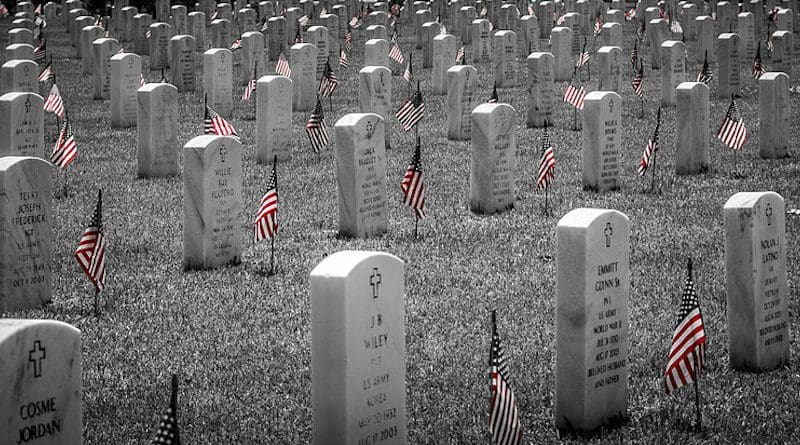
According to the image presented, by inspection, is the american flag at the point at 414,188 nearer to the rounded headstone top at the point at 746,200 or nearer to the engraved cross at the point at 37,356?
the rounded headstone top at the point at 746,200

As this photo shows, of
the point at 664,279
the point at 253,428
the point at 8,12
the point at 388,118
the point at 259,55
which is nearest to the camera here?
the point at 253,428

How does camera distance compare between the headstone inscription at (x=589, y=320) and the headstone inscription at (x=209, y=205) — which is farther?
the headstone inscription at (x=209, y=205)

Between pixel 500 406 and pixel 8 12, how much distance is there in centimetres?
4628

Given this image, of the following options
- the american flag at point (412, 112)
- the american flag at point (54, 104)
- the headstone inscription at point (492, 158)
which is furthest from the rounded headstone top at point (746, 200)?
the american flag at point (54, 104)

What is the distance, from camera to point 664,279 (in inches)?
494

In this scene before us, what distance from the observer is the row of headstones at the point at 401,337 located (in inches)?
247

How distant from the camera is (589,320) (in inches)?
332

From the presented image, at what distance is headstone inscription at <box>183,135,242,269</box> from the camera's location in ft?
43.5

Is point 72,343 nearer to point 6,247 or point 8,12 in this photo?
point 6,247

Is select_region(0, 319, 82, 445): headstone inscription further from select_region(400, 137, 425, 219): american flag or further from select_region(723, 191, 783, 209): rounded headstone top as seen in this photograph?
select_region(400, 137, 425, 219): american flag

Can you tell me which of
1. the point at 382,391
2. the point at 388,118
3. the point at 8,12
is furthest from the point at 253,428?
the point at 8,12

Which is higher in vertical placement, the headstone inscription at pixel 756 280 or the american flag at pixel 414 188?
the headstone inscription at pixel 756 280

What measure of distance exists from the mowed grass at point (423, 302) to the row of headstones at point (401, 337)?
1.09 feet

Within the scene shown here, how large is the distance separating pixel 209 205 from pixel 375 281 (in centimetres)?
610
